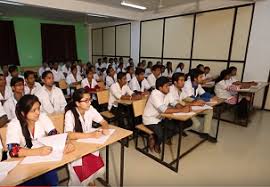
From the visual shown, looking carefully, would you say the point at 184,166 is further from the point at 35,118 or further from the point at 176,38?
the point at 176,38

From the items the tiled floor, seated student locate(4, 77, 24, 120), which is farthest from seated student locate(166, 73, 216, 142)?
seated student locate(4, 77, 24, 120)

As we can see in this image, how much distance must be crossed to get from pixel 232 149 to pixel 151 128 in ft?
4.62

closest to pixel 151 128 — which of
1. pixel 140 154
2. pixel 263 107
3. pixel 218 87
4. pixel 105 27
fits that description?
pixel 140 154

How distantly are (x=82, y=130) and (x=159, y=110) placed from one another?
114 cm

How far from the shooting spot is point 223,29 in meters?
5.61

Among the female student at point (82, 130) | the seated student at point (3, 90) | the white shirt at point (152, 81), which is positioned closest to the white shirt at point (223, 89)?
the white shirt at point (152, 81)

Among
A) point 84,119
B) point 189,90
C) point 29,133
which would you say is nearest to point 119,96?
point 189,90

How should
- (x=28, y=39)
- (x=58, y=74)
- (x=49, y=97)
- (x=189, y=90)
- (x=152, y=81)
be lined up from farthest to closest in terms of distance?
(x=28, y=39), (x=58, y=74), (x=152, y=81), (x=189, y=90), (x=49, y=97)

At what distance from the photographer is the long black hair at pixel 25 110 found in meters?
1.54

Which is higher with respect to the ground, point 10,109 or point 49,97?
point 49,97

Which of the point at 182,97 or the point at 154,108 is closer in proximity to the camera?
the point at 154,108

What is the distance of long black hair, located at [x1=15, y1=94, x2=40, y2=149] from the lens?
60.5 inches

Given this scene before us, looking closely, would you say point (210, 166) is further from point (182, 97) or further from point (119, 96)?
point (119, 96)

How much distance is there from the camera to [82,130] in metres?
1.90
